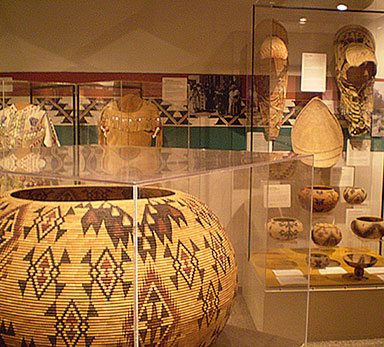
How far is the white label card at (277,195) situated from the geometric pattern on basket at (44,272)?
37cm

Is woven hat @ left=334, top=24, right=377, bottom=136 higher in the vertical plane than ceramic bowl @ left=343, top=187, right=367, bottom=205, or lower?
higher

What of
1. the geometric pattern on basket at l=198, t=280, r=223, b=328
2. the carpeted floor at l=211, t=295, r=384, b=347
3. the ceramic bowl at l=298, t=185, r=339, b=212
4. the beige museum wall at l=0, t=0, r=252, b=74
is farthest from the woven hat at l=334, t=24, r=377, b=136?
the geometric pattern on basket at l=198, t=280, r=223, b=328

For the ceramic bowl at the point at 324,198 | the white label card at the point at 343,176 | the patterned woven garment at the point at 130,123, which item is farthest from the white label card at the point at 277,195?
the white label card at the point at 343,176

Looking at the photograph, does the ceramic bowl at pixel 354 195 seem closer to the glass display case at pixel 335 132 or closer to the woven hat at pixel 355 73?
the glass display case at pixel 335 132

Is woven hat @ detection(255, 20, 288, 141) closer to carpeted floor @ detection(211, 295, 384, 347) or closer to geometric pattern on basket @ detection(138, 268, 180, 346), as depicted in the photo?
carpeted floor @ detection(211, 295, 384, 347)

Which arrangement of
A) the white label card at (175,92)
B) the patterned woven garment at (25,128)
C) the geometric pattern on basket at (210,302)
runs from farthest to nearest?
1. the white label card at (175,92)
2. the patterned woven garment at (25,128)
3. the geometric pattern on basket at (210,302)

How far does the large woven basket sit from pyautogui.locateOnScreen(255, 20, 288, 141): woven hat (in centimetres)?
147

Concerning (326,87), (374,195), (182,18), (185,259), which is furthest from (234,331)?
(182,18)

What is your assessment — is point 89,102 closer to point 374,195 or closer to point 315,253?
point 315,253

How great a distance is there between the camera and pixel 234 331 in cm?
73

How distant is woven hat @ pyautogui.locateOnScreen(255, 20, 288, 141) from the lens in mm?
1916

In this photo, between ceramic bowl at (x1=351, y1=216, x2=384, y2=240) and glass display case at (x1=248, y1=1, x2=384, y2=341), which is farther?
ceramic bowl at (x1=351, y1=216, x2=384, y2=240)

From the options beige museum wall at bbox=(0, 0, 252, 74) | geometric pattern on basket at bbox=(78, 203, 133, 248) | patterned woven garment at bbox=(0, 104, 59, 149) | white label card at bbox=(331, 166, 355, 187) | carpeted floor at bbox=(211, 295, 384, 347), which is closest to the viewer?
geometric pattern on basket at bbox=(78, 203, 133, 248)

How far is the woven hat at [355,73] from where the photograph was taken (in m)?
1.86
